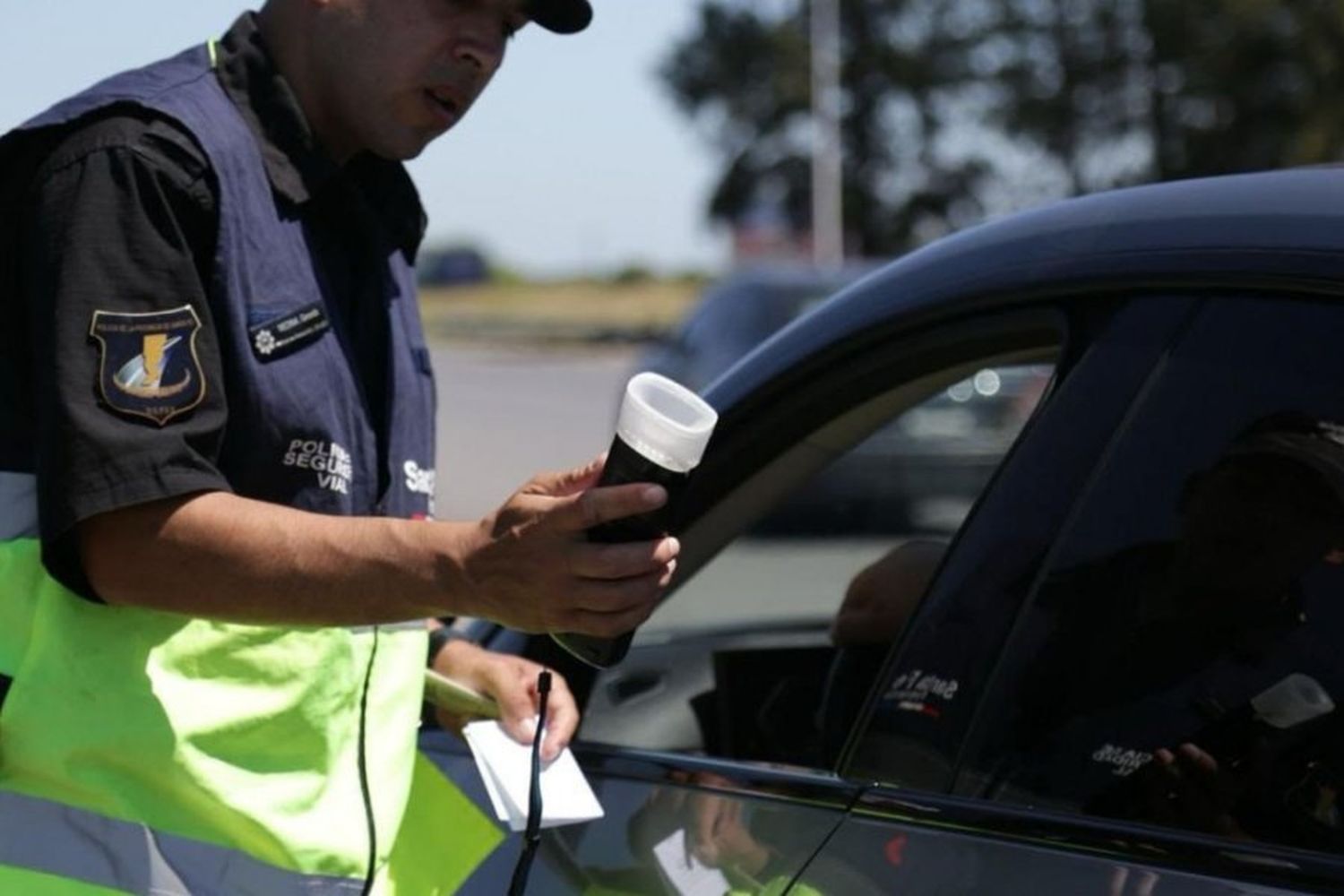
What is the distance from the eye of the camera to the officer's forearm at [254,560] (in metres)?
1.79

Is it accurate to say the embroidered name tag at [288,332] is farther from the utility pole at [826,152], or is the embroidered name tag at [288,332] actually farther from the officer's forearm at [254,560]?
the utility pole at [826,152]

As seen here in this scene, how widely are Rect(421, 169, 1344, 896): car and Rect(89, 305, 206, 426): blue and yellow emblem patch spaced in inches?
24.9

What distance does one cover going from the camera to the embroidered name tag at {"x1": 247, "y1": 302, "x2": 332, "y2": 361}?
6.27 ft

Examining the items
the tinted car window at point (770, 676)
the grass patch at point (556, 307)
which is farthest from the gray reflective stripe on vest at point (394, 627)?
the grass patch at point (556, 307)

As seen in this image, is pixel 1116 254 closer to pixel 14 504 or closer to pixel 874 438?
pixel 14 504

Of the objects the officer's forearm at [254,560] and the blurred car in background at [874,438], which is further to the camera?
the blurred car in background at [874,438]

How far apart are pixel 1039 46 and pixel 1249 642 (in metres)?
55.5

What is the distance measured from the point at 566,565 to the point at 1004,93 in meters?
57.2

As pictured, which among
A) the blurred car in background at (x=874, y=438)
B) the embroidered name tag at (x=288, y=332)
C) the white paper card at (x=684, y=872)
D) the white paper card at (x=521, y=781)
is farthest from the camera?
the blurred car in background at (x=874, y=438)

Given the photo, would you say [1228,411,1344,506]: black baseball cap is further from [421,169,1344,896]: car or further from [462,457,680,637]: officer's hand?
[462,457,680,637]: officer's hand

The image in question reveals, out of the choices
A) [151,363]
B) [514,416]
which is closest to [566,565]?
[151,363]

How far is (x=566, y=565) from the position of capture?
67.6 inches

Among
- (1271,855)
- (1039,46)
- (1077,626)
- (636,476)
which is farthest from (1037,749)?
(1039,46)

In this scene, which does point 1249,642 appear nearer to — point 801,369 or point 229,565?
point 801,369
